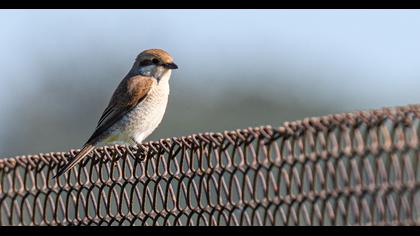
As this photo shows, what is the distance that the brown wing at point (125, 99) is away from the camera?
940 centimetres

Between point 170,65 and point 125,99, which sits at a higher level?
point 170,65

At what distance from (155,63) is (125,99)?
0.48 metres

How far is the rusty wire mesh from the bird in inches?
126

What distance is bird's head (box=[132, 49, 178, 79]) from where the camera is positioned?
974 centimetres

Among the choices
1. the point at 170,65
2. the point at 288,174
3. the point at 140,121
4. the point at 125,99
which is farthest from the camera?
the point at 170,65

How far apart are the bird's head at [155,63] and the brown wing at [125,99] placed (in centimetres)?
10

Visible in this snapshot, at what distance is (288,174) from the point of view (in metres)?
4.56

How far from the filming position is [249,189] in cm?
484

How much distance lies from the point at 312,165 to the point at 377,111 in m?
0.34

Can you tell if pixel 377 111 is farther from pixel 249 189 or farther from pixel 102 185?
pixel 102 185

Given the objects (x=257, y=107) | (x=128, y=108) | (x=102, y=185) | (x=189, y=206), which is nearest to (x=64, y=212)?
(x=102, y=185)

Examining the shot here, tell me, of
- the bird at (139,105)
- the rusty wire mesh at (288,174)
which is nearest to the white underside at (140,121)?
the bird at (139,105)

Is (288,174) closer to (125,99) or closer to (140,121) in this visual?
(140,121)

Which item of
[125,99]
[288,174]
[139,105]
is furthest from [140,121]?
[288,174]
